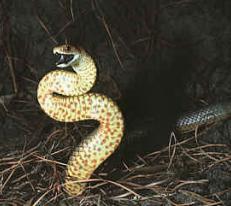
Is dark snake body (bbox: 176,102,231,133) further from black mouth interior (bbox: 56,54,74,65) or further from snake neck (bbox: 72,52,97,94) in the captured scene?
black mouth interior (bbox: 56,54,74,65)

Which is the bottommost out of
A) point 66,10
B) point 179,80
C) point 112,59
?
point 179,80

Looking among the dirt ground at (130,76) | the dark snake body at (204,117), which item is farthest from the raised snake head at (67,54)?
the dark snake body at (204,117)

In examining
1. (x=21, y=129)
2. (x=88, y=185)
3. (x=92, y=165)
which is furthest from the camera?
(x=21, y=129)

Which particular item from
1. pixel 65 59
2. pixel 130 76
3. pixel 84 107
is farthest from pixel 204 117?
pixel 65 59

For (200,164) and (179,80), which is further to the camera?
(179,80)

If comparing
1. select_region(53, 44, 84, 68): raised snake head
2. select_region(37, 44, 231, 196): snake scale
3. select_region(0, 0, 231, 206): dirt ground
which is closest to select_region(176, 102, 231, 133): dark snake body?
select_region(0, 0, 231, 206): dirt ground

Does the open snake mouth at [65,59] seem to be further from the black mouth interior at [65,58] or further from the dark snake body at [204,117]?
the dark snake body at [204,117]


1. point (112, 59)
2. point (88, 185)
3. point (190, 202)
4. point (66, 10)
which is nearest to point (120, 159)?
point (88, 185)

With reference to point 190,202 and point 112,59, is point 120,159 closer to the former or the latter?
point 190,202
